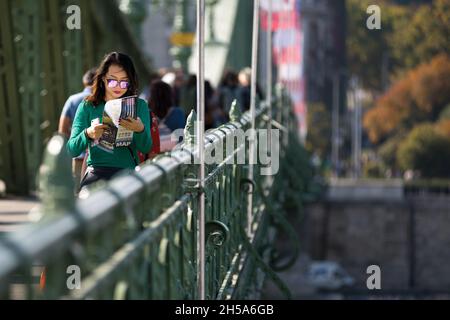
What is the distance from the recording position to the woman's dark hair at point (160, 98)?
971 centimetres

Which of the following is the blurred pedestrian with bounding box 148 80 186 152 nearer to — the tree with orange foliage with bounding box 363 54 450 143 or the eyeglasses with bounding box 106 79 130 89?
the eyeglasses with bounding box 106 79 130 89

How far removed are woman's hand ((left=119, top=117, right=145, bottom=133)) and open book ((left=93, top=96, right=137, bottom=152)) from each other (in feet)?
0.06

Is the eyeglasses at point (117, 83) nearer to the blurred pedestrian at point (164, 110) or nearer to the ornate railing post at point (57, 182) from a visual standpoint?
the blurred pedestrian at point (164, 110)

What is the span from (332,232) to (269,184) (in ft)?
153

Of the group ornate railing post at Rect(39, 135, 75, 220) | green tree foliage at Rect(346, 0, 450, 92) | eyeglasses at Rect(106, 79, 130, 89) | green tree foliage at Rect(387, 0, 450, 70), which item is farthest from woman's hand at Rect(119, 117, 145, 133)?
green tree foliage at Rect(346, 0, 450, 92)

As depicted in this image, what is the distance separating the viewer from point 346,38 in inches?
4513

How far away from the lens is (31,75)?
51.5 ft

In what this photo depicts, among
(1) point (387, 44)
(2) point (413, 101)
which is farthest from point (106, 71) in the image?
(1) point (387, 44)

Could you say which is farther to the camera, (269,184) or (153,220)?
(269,184)

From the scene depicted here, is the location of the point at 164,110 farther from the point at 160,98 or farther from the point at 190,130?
the point at 190,130

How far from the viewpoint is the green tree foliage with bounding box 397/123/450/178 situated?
85.6 meters

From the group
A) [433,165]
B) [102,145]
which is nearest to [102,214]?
[102,145]
